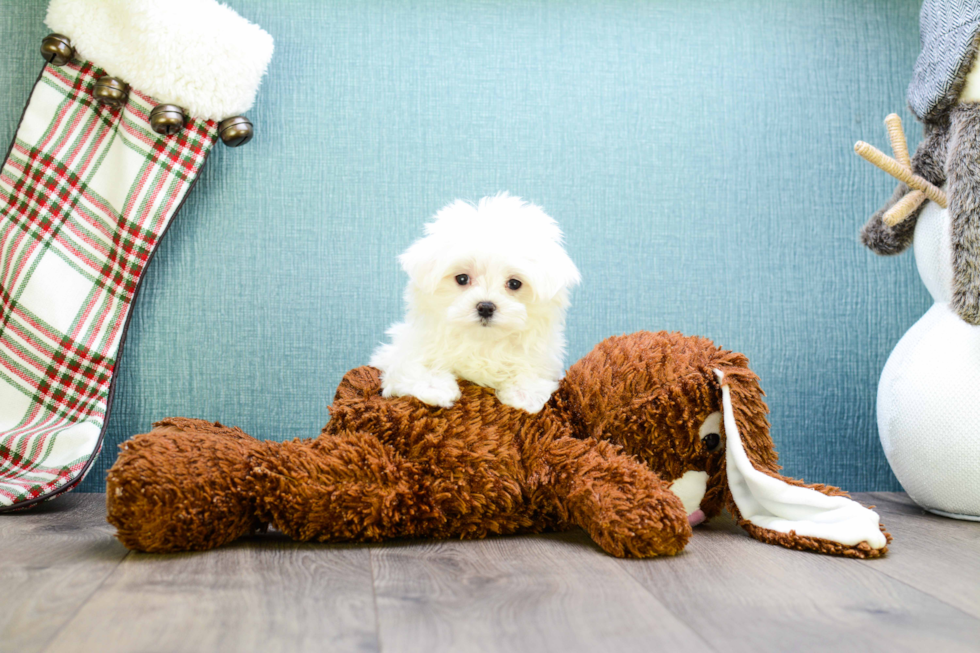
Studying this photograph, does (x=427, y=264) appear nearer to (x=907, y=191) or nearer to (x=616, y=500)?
(x=616, y=500)

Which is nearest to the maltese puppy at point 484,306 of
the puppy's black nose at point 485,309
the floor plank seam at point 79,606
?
the puppy's black nose at point 485,309

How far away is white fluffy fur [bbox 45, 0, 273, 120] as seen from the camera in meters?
1.15

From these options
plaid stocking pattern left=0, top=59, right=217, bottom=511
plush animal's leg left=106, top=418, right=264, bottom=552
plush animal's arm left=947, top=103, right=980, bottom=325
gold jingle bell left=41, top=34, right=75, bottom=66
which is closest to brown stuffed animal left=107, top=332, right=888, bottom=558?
plush animal's leg left=106, top=418, right=264, bottom=552

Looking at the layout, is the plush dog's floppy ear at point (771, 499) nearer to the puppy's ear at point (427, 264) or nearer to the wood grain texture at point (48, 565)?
the puppy's ear at point (427, 264)

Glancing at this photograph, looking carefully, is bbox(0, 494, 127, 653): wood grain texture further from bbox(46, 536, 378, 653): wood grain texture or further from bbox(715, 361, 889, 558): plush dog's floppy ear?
bbox(715, 361, 889, 558): plush dog's floppy ear

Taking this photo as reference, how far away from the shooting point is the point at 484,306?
889mm

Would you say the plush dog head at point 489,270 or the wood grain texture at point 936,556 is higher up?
the plush dog head at point 489,270

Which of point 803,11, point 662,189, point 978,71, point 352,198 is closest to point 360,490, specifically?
point 352,198

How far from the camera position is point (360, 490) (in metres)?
0.85

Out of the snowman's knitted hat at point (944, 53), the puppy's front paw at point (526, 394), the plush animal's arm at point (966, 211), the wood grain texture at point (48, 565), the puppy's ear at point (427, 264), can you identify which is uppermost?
the snowman's knitted hat at point (944, 53)

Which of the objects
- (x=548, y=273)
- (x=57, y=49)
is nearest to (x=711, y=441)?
(x=548, y=273)

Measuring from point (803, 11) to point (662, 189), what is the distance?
0.44m

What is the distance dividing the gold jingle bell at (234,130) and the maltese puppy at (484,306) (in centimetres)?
44

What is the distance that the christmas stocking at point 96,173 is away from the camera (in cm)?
115
